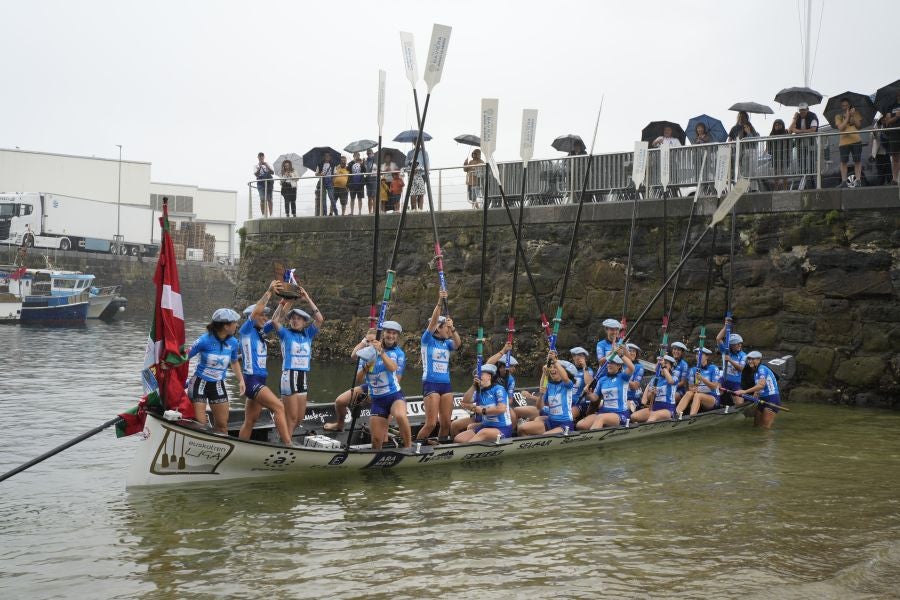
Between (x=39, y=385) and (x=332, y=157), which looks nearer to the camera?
(x=39, y=385)

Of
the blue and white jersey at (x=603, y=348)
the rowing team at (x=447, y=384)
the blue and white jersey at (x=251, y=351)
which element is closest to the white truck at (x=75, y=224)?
the rowing team at (x=447, y=384)

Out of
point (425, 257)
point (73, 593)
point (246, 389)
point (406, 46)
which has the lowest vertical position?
point (73, 593)

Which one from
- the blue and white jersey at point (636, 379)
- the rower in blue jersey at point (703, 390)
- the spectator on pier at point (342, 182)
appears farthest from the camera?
the spectator on pier at point (342, 182)

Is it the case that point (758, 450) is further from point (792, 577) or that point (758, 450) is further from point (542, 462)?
point (792, 577)

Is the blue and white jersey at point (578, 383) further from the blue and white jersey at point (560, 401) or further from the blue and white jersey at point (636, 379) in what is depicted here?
the blue and white jersey at point (636, 379)

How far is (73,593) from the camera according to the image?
23.4 feet

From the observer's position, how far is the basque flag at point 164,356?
9664 millimetres

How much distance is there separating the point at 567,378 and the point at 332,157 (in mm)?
14041

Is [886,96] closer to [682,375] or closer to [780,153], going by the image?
[780,153]

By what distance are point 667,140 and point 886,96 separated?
4.37 meters

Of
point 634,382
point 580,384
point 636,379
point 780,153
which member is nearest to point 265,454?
point 580,384

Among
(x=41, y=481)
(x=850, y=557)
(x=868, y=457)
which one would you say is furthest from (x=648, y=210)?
(x=41, y=481)

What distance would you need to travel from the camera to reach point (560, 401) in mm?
13031

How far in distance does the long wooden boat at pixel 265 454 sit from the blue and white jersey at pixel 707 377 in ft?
11.9
